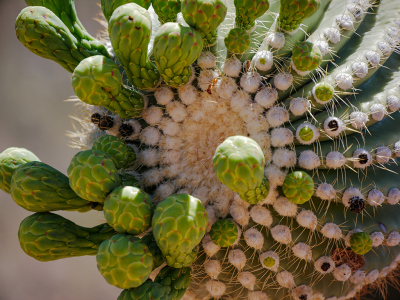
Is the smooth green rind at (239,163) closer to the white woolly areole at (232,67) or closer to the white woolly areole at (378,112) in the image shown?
the white woolly areole at (232,67)

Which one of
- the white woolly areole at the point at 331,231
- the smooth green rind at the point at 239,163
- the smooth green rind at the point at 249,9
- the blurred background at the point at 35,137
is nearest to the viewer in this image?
the smooth green rind at the point at 239,163

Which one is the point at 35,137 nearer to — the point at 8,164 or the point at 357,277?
the point at 8,164

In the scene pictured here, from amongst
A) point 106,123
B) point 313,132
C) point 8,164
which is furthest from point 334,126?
point 8,164

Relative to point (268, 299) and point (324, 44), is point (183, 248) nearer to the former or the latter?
point (268, 299)

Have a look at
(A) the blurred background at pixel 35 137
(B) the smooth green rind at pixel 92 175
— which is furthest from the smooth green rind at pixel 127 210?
(A) the blurred background at pixel 35 137

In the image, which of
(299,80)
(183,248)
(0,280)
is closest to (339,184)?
(299,80)

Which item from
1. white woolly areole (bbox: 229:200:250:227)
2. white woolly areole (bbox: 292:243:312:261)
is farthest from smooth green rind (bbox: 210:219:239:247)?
white woolly areole (bbox: 292:243:312:261)
